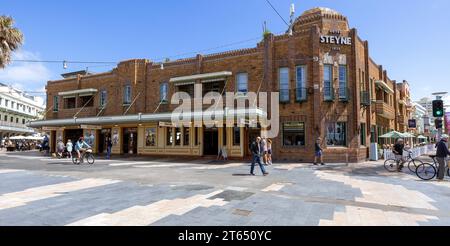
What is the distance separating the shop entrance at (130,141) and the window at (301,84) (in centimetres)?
1508

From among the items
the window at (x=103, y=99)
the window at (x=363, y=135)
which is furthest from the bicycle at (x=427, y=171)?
the window at (x=103, y=99)

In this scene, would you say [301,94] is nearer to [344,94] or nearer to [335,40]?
[344,94]

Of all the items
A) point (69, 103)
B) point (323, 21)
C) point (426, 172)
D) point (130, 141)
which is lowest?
point (426, 172)

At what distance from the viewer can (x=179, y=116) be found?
21.5 meters

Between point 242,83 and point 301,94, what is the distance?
14.8 ft

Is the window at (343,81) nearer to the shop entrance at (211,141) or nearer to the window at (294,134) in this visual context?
the window at (294,134)

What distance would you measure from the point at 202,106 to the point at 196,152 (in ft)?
12.2

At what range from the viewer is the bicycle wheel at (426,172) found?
12.1 meters

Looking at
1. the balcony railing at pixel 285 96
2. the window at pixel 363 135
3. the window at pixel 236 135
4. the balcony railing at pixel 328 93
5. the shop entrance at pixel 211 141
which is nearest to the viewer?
the balcony railing at pixel 328 93

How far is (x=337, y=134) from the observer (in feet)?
67.0

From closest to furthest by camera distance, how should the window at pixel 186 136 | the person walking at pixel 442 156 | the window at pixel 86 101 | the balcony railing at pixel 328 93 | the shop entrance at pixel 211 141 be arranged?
the person walking at pixel 442 156 → the balcony railing at pixel 328 93 → the shop entrance at pixel 211 141 → the window at pixel 186 136 → the window at pixel 86 101

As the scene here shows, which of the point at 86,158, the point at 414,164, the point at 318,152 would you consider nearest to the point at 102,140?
the point at 86,158
